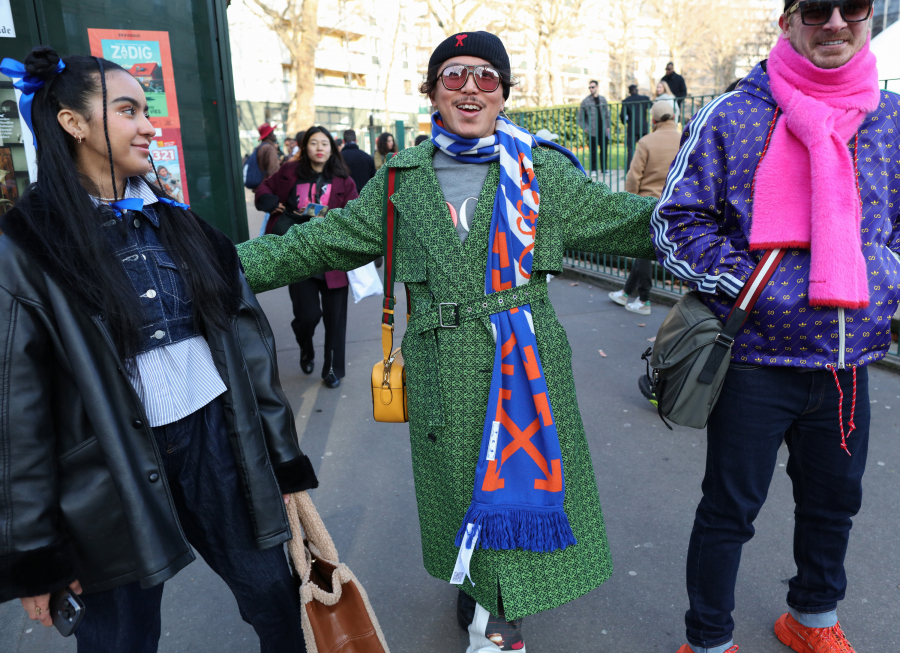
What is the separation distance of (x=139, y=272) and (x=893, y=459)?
12.7 feet

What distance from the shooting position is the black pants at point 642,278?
23.0ft

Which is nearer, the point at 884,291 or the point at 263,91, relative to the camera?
the point at 884,291

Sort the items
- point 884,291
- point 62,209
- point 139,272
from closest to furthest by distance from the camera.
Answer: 1. point 62,209
2. point 139,272
3. point 884,291

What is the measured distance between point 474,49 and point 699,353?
112 cm

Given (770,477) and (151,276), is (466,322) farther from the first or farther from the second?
(770,477)

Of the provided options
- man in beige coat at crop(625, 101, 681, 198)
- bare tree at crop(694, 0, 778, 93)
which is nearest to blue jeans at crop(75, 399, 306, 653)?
man in beige coat at crop(625, 101, 681, 198)

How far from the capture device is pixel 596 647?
260cm

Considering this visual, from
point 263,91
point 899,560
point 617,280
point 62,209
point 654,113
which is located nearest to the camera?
point 62,209

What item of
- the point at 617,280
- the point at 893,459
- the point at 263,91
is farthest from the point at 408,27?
the point at 893,459

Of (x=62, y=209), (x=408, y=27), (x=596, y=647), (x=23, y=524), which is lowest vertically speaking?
(x=596, y=647)

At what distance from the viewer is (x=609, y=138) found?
8195 millimetres

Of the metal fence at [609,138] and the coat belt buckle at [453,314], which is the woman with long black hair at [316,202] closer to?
the metal fence at [609,138]

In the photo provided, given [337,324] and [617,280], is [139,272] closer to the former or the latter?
[337,324]

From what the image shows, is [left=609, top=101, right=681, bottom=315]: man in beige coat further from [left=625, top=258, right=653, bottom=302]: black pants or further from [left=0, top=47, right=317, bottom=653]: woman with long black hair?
[left=0, top=47, right=317, bottom=653]: woman with long black hair
